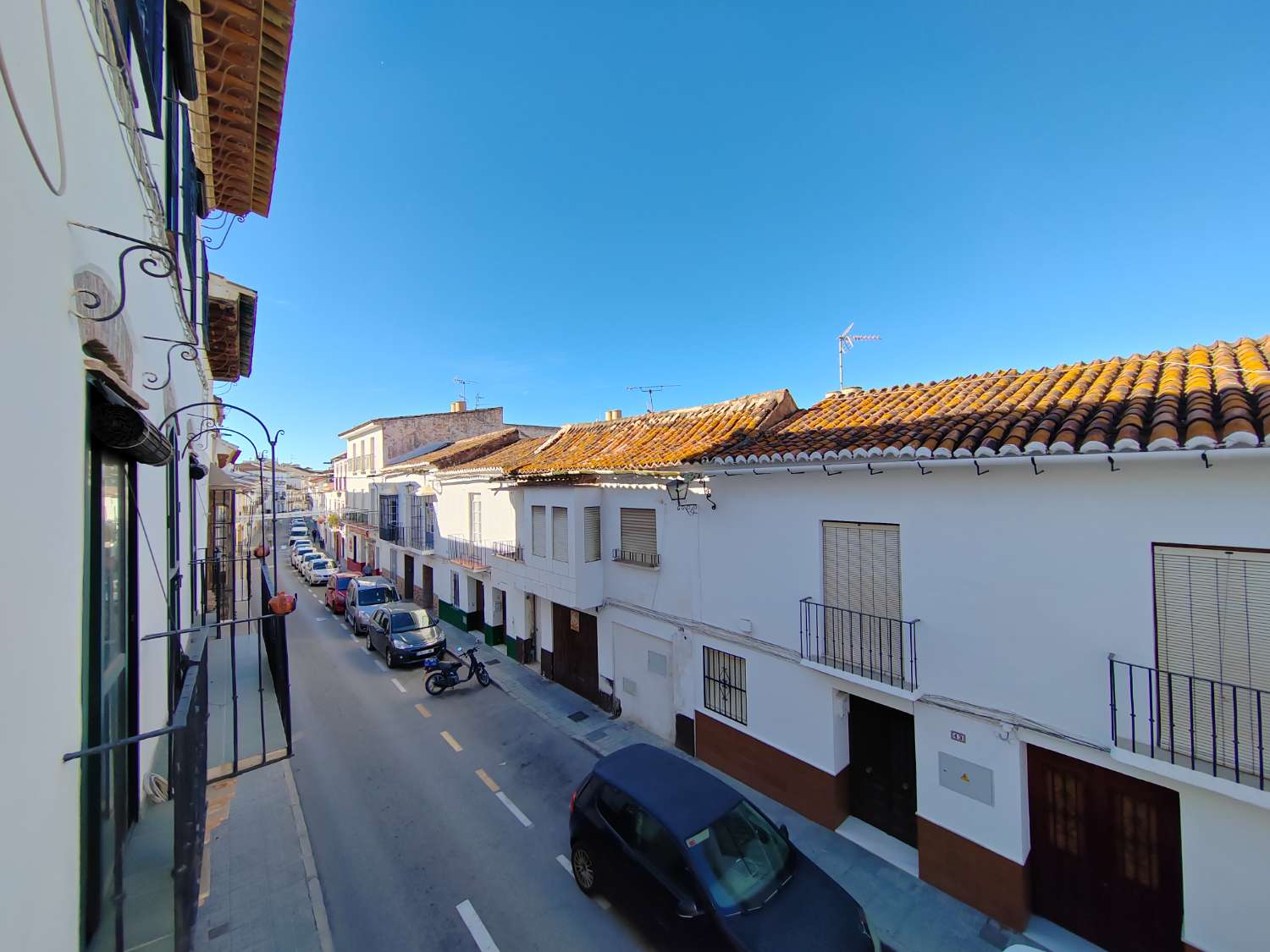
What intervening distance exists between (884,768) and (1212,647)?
406 centimetres

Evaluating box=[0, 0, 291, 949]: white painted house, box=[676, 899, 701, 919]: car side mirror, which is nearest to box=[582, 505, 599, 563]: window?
box=[676, 899, 701, 919]: car side mirror

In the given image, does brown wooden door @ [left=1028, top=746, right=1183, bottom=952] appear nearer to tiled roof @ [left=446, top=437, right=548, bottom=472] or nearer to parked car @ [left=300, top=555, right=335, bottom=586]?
tiled roof @ [left=446, top=437, right=548, bottom=472]

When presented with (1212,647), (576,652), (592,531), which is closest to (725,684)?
(592,531)

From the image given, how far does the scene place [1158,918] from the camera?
5285 mm

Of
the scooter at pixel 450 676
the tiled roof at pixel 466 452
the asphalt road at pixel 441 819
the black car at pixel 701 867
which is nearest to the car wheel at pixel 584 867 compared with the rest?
the black car at pixel 701 867

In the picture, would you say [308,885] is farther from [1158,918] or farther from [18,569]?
[1158,918]

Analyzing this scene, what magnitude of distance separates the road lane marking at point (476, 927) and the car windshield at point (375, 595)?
13.1 metres

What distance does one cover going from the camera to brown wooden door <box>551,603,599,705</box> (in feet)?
39.0

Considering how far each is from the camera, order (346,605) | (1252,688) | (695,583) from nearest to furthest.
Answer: (1252,688), (695,583), (346,605)

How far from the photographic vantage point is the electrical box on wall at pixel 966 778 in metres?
6.03

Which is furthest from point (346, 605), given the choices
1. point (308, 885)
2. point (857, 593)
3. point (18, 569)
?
point (18, 569)

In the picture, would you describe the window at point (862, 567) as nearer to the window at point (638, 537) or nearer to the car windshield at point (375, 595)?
the window at point (638, 537)

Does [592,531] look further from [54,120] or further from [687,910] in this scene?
[54,120]

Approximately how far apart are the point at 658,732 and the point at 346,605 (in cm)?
1413
